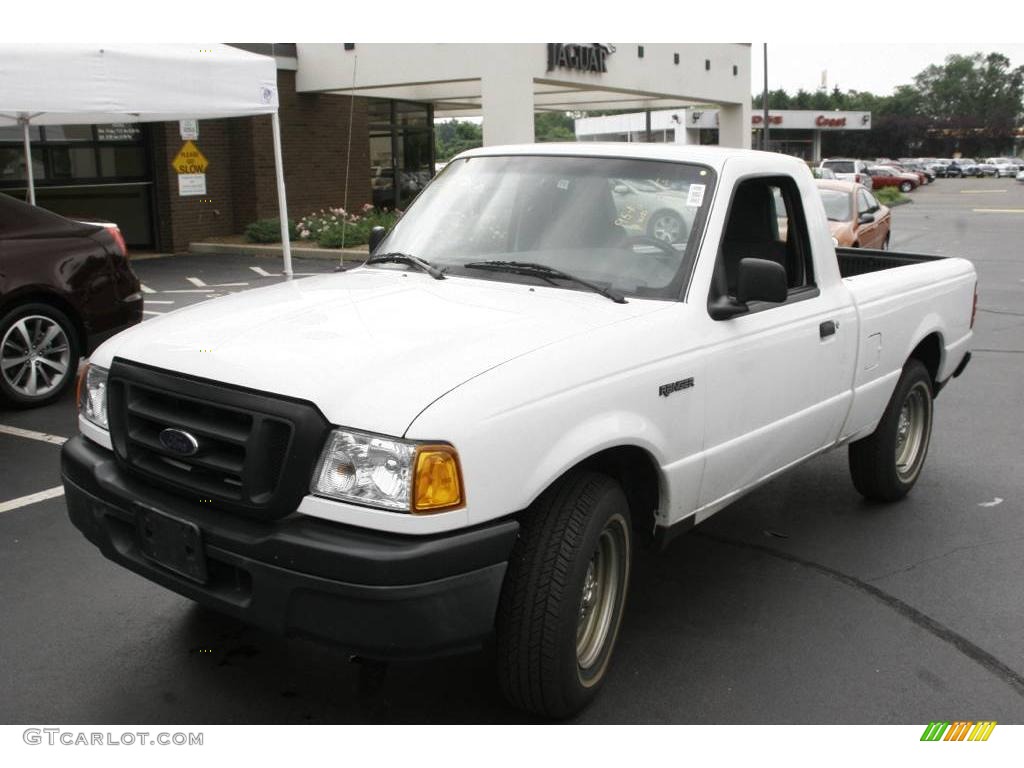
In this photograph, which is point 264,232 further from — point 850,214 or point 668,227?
point 668,227

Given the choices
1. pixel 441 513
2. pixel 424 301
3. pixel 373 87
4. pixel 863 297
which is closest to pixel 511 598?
pixel 441 513

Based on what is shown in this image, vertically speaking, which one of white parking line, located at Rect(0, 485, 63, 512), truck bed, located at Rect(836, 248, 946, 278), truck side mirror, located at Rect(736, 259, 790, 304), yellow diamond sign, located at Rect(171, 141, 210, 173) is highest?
yellow diamond sign, located at Rect(171, 141, 210, 173)

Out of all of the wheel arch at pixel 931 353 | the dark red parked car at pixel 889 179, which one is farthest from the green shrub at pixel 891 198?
the wheel arch at pixel 931 353

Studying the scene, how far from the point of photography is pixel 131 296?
830 cm

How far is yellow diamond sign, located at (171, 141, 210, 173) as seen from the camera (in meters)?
17.9

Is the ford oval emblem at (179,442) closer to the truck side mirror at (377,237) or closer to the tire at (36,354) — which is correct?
the truck side mirror at (377,237)

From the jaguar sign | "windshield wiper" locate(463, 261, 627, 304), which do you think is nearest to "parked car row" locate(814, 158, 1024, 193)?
the jaguar sign

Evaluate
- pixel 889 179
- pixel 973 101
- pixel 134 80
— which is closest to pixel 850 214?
pixel 134 80

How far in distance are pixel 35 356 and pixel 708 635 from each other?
5695 millimetres

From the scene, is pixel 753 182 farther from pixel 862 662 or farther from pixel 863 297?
pixel 862 662

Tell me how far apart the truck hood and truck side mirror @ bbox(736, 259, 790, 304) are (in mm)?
381

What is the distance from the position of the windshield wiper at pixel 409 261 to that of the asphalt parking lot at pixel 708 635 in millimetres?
1531

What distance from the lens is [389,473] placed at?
9.53 ft

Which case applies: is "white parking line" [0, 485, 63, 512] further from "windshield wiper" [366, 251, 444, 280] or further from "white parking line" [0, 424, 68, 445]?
"windshield wiper" [366, 251, 444, 280]
